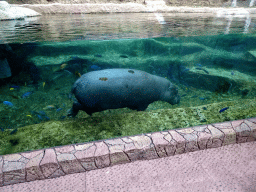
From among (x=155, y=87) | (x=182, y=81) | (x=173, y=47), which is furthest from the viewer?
(x=173, y=47)

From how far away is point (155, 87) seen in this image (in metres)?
3.19

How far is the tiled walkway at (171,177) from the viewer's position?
1.96m

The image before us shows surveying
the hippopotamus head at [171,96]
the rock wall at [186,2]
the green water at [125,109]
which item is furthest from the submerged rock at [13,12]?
the hippopotamus head at [171,96]

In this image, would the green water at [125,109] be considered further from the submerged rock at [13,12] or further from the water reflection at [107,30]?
the submerged rock at [13,12]

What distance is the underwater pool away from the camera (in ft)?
8.57

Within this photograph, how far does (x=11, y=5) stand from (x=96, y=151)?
35.5 feet

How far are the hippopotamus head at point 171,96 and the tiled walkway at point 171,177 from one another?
44.7 inches

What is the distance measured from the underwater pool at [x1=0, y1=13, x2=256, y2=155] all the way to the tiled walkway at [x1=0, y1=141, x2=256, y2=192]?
55 cm

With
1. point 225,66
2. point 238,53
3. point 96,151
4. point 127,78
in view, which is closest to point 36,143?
point 96,151

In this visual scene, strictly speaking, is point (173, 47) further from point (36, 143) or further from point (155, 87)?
point (36, 143)

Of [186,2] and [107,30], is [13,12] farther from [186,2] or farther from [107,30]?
[186,2]

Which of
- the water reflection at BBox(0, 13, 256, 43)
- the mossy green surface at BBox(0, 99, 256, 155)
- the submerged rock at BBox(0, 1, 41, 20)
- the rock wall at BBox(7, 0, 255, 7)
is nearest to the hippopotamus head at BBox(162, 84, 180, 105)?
the mossy green surface at BBox(0, 99, 256, 155)

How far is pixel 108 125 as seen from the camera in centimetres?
267

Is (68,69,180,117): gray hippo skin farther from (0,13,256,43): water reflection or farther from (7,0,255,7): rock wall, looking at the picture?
(7,0,255,7): rock wall
